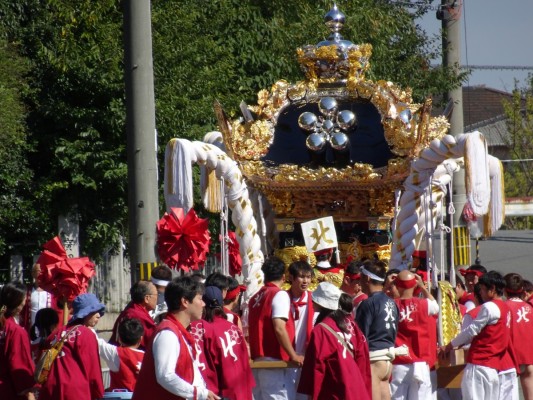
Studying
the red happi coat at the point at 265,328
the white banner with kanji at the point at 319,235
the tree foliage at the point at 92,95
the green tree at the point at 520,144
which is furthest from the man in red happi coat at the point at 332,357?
the green tree at the point at 520,144

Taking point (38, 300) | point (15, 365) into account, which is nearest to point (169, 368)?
point (15, 365)

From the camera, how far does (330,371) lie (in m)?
9.62

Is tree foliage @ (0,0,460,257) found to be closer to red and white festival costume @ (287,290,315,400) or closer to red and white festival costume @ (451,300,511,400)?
red and white festival costume @ (287,290,315,400)

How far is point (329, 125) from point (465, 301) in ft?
9.13

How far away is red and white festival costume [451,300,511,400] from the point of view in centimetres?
1173

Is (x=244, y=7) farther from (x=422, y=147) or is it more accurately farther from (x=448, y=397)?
(x=448, y=397)

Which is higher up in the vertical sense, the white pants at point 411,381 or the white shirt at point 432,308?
the white shirt at point 432,308

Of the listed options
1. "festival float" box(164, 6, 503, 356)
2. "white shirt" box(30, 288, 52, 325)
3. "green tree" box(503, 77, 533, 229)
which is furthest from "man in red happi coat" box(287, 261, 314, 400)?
"green tree" box(503, 77, 533, 229)

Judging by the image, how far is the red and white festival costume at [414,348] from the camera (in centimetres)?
1177

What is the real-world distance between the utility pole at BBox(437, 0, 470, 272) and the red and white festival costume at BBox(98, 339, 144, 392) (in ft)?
33.3

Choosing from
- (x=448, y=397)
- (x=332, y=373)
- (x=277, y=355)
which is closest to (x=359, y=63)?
(x=448, y=397)

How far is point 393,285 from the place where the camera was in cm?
1179

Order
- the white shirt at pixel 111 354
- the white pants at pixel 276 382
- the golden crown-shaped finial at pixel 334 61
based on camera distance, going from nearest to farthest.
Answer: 1. the white shirt at pixel 111 354
2. the white pants at pixel 276 382
3. the golden crown-shaped finial at pixel 334 61

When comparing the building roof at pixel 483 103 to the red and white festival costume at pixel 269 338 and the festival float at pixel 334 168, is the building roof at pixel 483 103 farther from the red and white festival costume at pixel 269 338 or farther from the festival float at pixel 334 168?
the red and white festival costume at pixel 269 338
